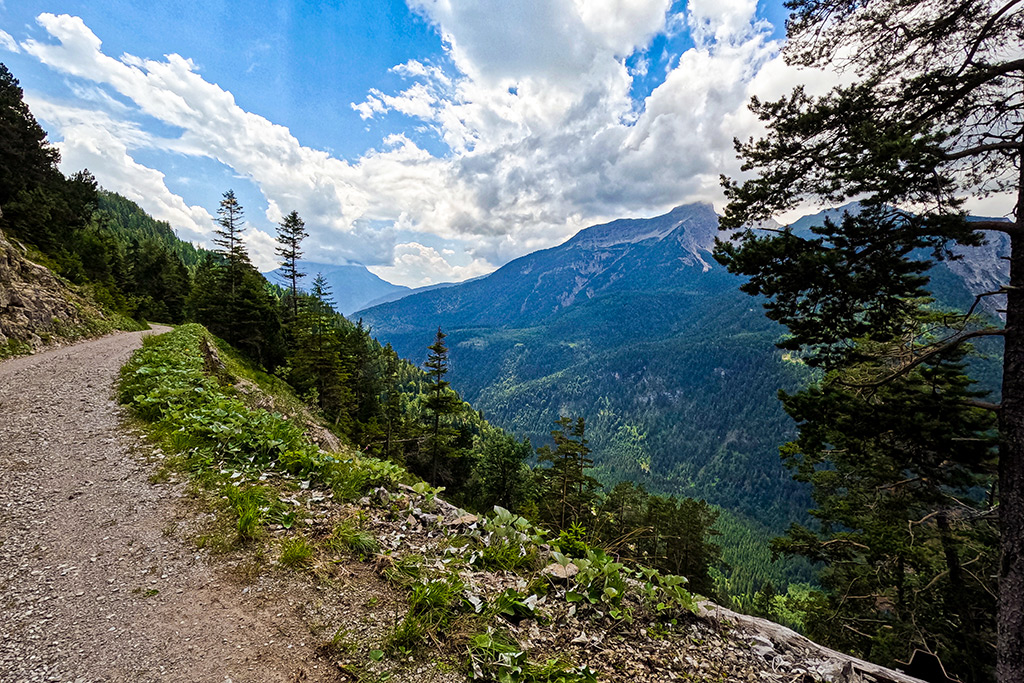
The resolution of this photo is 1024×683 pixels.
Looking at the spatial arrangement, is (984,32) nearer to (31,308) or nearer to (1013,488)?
(1013,488)

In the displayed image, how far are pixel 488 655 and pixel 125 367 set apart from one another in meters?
14.2

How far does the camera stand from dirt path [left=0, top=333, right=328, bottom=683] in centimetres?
287

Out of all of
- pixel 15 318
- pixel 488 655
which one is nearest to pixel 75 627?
pixel 488 655

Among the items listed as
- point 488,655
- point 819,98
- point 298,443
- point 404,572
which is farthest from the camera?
point 819,98

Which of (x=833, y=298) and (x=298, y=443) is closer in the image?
(x=298, y=443)

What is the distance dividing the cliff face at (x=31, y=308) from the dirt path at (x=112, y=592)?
1289 cm

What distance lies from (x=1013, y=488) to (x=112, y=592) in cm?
1269

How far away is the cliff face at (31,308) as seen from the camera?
14078 millimetres

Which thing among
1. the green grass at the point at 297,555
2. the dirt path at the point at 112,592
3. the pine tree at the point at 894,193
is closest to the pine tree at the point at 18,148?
the dirt path at the point at 112,592

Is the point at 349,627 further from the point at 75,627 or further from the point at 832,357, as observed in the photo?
the point at 832,357

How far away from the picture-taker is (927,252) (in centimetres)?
776

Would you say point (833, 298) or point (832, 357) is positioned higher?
point (833, 298)

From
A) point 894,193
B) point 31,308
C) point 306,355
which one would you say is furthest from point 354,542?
point 306,355

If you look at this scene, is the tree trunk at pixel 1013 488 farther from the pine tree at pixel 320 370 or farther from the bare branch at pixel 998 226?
the pine tree at pixel 320 370
